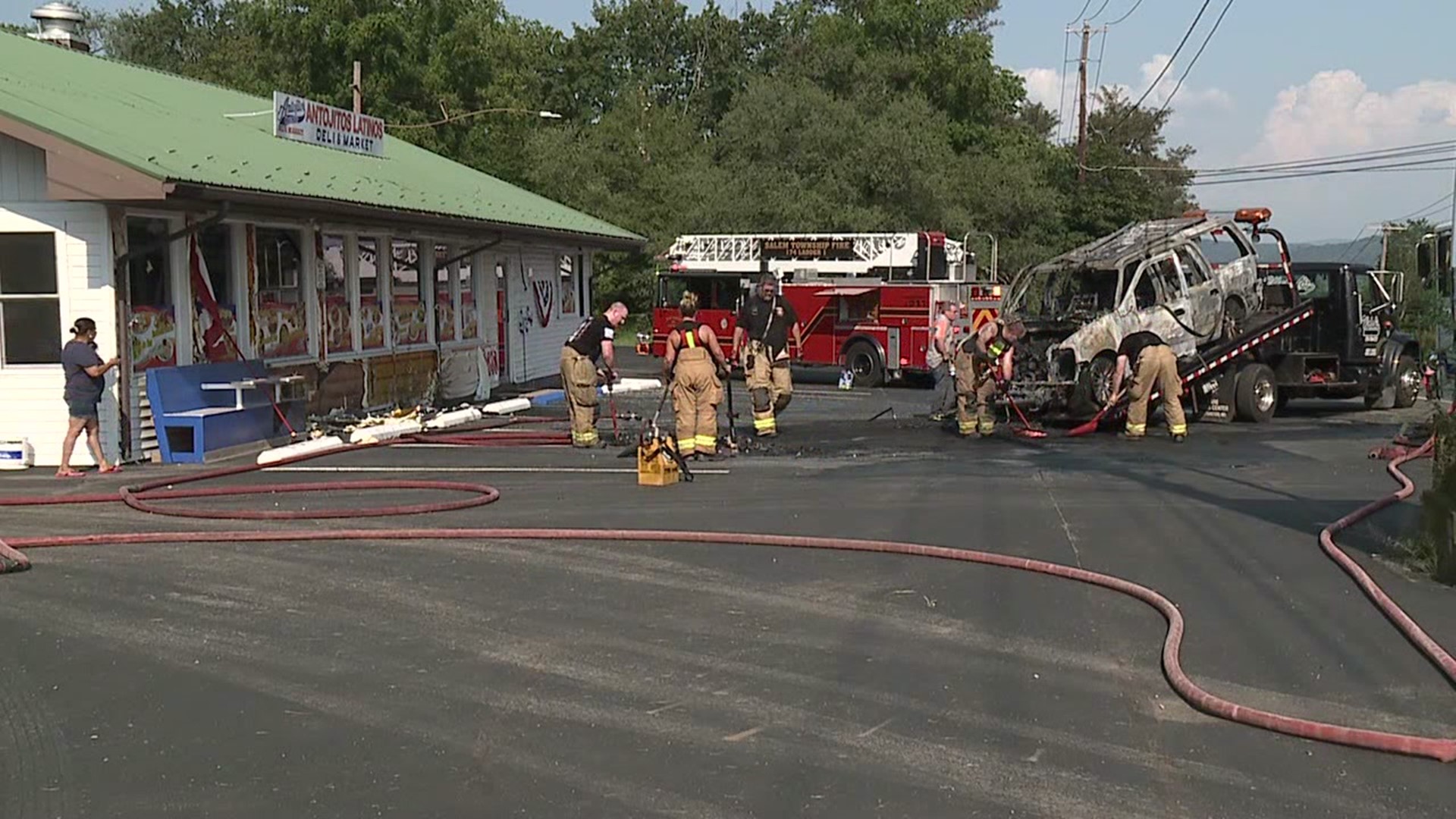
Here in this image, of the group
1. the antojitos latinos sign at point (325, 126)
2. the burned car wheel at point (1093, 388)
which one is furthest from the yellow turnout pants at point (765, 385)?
the antojitos latinos sign at point (325, 126)

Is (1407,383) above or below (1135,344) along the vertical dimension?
below

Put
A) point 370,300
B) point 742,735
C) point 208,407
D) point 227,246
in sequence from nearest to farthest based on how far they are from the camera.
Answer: point 742,735 < point 208,407 < point 227,246 < point 370,300

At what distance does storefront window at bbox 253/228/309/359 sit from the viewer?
16578 millimetres

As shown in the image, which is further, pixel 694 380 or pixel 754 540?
pixel 694 380

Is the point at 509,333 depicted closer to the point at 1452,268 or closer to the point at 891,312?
the point at 891,312

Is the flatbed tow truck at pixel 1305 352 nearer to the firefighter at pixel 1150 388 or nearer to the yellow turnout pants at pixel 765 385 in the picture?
the firefighter at pixel 1150 388

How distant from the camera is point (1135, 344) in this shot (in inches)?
669

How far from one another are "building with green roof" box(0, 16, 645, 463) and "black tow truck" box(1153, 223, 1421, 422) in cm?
1074

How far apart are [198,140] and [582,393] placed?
19.1ft

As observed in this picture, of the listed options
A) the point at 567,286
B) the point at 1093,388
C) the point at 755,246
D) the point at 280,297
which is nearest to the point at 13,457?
the point at 280,297

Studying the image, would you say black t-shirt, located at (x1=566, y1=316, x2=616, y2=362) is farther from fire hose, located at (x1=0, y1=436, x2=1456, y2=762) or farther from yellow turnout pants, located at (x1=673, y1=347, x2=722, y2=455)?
fire hose, located at (x1=0, y1=436, x2=1456, y2=762)

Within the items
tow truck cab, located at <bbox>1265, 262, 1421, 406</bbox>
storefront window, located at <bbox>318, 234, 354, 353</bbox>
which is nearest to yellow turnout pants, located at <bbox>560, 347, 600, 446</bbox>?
storefront window, located at <bbox>318, 234, 354, 353</bbox>

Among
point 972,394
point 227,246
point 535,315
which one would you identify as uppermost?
point 227,246

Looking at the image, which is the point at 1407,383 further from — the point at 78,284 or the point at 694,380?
the point at 78,284
